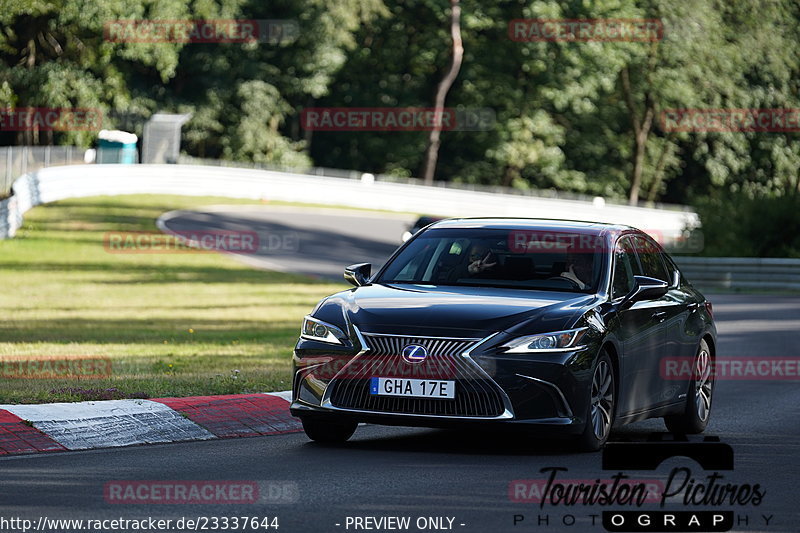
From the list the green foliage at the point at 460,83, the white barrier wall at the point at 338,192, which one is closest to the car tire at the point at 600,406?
the white barrier wall at the point at 338,192

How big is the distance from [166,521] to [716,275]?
2881cm

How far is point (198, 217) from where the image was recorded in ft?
140

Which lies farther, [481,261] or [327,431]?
[481,261]

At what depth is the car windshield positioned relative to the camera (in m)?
9.95

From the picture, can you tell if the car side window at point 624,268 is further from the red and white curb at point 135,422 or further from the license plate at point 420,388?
the red and white curb at point 135,422

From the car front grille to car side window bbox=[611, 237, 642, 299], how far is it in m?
1.53

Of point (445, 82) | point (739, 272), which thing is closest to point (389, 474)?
point (739, 272)

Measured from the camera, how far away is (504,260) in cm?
1012

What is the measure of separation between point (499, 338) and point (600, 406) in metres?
1.02

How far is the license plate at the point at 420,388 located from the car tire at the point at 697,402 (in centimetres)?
283

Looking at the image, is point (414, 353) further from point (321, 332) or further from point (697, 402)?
point (697, 402)

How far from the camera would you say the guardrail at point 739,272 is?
3366 cm

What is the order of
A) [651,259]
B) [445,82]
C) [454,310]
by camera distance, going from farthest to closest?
[445,82] < [651,259] < [454,310]

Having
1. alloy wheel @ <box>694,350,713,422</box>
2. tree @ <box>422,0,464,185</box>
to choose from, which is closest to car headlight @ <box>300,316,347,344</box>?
alloy wheel @ <box>694,350,713,422</box>
